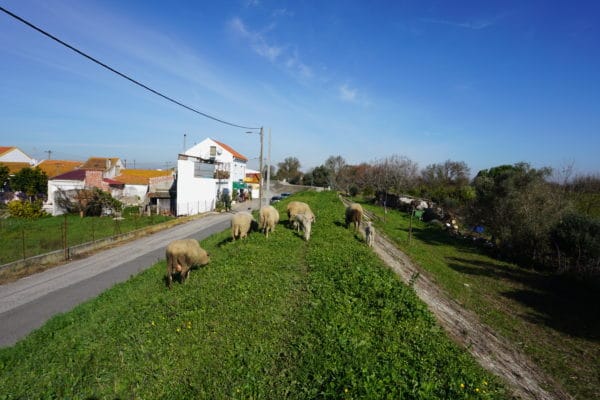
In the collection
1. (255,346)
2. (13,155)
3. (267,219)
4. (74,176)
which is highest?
(13,155)

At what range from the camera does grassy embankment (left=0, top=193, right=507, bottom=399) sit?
5.94 meters

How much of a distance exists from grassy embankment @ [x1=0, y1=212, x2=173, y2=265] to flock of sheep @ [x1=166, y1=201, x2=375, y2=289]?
12830 mm

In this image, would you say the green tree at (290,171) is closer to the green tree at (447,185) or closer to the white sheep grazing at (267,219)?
the green tree at (447,185)

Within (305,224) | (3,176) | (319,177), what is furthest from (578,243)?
(319,177)

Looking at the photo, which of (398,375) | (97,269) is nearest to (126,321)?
(398,375)

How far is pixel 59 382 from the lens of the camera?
21.6 ft

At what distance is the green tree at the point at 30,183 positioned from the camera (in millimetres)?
43875

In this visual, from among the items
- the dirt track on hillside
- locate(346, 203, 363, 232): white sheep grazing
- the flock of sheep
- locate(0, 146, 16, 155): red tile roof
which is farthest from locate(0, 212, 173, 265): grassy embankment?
locate(0, 146, 16, 155): red tile roof

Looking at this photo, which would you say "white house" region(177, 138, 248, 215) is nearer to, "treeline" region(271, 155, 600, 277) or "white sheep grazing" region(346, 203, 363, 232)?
"white sheep grazing" region(346, 203, 363, 232)

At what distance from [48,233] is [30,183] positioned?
2588 cm

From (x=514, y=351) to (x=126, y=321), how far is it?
13.1 m

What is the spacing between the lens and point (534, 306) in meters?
16.1

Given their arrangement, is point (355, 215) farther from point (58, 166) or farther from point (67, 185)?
point (58, 166)

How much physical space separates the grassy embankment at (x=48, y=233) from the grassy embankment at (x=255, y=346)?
42.7 ft
